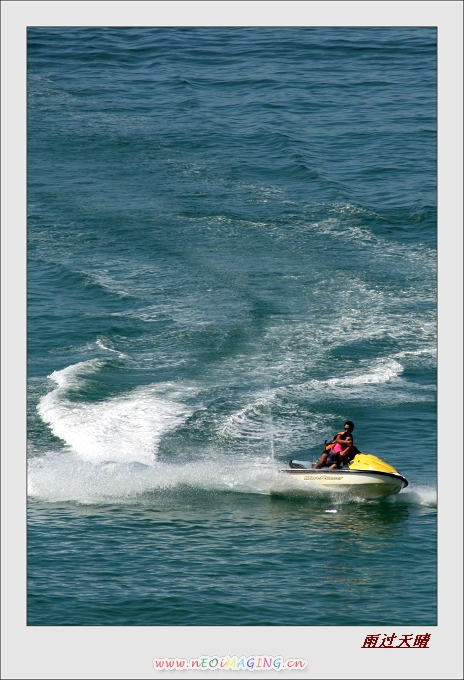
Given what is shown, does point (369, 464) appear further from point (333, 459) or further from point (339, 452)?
point (333, 459)

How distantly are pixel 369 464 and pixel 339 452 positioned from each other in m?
0.99

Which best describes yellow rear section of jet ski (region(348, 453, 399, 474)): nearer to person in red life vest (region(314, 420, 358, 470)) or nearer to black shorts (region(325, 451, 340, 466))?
person in red life vest (region(314, 420, 358, 470))

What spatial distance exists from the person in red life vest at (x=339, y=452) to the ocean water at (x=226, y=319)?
2.91 ft

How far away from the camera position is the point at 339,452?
2897cm

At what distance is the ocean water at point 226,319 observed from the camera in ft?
82.7

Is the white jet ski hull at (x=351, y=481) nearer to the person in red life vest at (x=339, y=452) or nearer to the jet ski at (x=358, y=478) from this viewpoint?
the jet ski at (x=358, y=478)

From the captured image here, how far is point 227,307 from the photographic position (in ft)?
133

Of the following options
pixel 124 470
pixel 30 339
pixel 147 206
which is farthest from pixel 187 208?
pixel 124 470

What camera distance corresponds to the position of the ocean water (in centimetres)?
2520

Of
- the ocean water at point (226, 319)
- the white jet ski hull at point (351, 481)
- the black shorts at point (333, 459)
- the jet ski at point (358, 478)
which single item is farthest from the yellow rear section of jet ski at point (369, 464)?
the ocean water at point (226, 319)

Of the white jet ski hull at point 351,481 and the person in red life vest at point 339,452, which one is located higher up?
the person in red life vest at point 339,452

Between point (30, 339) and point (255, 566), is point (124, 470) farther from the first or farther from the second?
point (30, 339)

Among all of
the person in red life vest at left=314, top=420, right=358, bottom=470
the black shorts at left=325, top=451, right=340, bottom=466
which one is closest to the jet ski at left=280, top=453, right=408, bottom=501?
the person in red life vest at left=314, top=420, right=358, bottom=470

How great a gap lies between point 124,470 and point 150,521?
2.94 m
